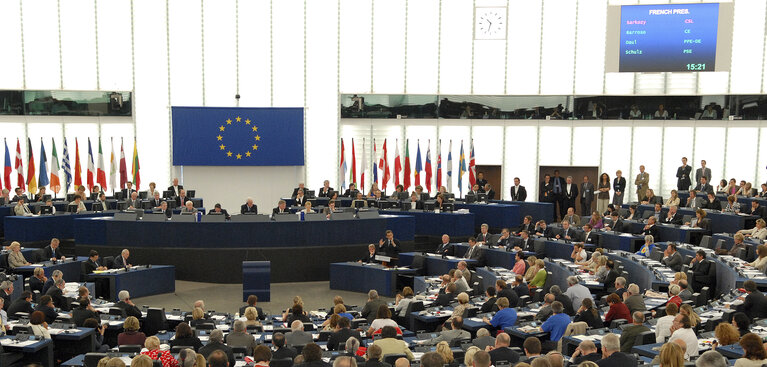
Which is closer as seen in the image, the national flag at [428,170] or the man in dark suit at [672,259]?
the man in dark suit at [672,259]

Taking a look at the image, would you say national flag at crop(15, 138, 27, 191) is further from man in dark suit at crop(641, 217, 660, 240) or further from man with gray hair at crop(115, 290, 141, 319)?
man in dark suit at crop(641, 217, 660, 240)

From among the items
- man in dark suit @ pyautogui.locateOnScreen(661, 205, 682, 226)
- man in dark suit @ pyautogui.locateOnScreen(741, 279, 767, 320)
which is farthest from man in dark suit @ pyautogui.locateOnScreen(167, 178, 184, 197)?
man in dark suit @ pyautogui.locateOnScreen(741, 279, 767, 320)

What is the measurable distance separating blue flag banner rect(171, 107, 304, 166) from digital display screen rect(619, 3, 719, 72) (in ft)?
40.5

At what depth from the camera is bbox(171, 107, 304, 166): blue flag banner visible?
29391mm

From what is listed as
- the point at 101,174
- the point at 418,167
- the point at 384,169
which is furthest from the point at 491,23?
the point at 101,174

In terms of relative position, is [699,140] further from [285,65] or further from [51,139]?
[51,139]

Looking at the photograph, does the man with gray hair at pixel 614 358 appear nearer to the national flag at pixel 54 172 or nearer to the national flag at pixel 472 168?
the national flag at pixel 472 168

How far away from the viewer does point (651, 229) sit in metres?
21.3

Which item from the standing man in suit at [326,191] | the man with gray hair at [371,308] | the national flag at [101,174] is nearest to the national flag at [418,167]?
the standing man in suit at [326,191]

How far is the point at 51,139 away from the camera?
29.8m

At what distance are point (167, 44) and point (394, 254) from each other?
47.0 ft

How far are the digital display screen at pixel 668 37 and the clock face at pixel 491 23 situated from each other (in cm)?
473

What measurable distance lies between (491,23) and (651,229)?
499 inches

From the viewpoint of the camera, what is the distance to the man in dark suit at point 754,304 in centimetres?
1281
